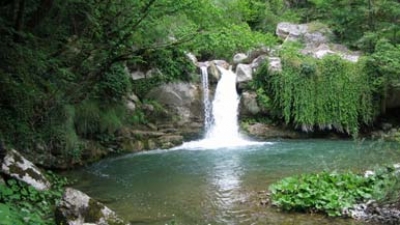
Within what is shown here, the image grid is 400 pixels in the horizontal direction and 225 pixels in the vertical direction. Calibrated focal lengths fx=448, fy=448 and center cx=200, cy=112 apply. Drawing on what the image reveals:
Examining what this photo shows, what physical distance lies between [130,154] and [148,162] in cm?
179

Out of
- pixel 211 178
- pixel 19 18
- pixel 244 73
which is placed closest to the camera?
pixel 19 18

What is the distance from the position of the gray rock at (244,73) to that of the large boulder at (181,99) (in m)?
1.74

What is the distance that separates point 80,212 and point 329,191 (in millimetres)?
3717

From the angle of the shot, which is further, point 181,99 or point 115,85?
point 181,99

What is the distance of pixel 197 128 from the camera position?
54.9 ft

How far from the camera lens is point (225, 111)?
1734 cm

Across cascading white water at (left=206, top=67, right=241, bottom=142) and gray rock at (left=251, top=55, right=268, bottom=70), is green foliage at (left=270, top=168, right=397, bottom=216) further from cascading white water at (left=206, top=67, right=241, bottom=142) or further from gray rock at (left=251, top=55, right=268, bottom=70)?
gray rock at (left=251, top=55, right=268, bottom=70)

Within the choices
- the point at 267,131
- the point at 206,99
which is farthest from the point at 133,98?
the point at 267,131

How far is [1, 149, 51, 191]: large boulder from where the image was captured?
5.65 metres

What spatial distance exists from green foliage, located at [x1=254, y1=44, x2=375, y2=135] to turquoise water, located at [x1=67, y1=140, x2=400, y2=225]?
213 cm

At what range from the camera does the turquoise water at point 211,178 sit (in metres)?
6.58

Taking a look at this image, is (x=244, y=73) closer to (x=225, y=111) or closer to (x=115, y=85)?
(x=225, y=111)

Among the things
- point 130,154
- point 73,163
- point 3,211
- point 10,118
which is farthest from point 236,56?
point 3,211

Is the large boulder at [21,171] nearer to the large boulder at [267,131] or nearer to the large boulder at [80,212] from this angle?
the large boulder at [80,212]
